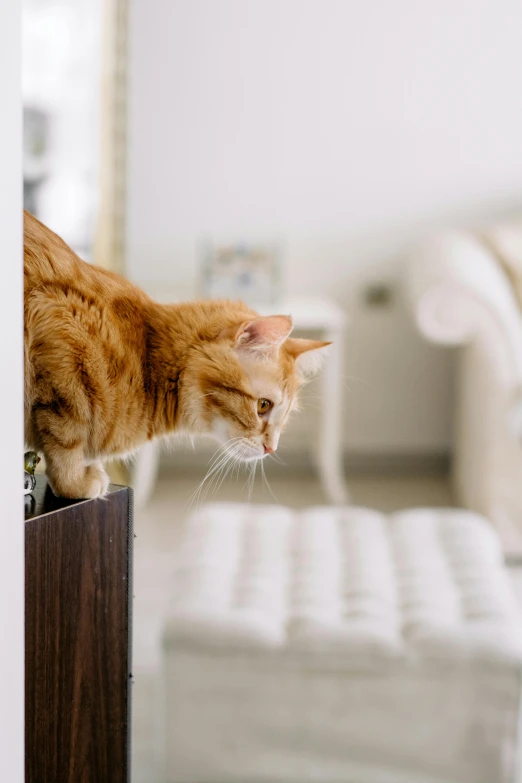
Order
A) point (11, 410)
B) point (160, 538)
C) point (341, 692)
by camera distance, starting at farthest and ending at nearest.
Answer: point (160, 538) → point (341, 692) → point (11, 410)

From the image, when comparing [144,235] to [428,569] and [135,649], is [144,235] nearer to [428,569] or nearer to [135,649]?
[135,649]

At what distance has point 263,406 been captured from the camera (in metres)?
0.81

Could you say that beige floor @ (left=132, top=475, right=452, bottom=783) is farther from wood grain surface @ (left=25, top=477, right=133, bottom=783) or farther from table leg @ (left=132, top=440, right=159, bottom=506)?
wood grain surface @ (left=25, top=477, right=133, bottom=783)

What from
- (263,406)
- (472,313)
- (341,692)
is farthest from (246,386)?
(472,313)

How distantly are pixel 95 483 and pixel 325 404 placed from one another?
7.60 feet

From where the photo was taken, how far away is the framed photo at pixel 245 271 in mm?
3098

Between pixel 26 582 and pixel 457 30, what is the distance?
3029 mm

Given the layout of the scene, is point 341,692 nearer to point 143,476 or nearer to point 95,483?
point 95,483

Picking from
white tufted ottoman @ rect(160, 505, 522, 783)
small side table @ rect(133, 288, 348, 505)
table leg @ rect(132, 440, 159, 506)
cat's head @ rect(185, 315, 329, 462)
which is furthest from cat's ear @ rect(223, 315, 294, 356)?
table leg @ rect(132, 440, 159, 506)

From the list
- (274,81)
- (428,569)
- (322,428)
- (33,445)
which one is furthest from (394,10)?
(33,445)

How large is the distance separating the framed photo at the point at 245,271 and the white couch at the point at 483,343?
470 millimetres

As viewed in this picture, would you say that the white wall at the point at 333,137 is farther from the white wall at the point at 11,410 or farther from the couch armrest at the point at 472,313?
the white wall at the point at 11,410

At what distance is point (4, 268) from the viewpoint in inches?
21.1

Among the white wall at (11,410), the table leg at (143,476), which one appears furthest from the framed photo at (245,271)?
the white wall at (11,410)
